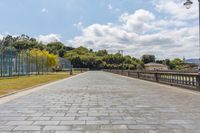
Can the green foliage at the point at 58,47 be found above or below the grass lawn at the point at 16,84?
above

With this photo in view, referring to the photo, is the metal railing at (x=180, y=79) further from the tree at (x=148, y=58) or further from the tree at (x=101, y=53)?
the tree at (x=148, y=58)

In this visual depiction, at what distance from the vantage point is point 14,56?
47812 millimetres

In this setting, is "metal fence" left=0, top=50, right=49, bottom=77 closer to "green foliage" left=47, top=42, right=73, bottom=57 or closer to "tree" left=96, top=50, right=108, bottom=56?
"green foliage" left=47, top=42, right=73, bottom=57

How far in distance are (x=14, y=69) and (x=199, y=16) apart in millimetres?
35299

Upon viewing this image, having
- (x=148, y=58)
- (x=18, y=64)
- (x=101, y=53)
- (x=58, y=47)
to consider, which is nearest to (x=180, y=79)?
(x=18, y=64)

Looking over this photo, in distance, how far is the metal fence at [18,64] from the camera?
137 feet

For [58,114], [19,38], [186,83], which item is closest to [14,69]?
[186,83]

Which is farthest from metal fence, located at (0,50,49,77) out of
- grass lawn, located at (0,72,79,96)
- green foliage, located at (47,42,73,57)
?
green foliage, located at (47,42,73,57)

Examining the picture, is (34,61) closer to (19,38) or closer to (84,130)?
(84,130)

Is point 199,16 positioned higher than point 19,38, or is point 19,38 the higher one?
point 19,38

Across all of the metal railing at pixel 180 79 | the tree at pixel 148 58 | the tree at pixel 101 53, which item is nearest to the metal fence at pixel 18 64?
the metal railing at pixel 180 79

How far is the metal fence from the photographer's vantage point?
4162 centimetres

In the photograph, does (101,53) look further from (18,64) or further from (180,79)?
(180,79)

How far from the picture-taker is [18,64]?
162 feet
